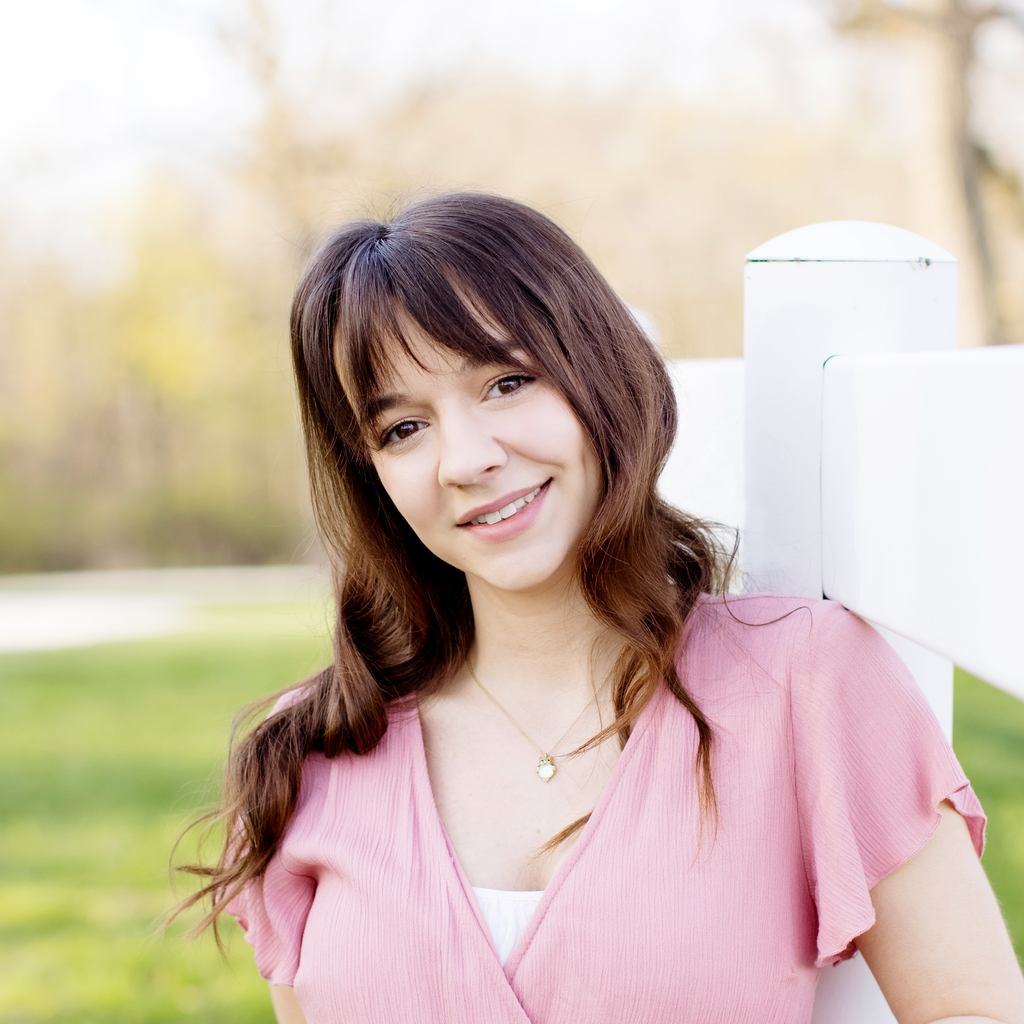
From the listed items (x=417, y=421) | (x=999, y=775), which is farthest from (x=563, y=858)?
(x=999, y=775)

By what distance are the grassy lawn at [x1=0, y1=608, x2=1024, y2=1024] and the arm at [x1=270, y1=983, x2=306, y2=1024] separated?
26 centimetres

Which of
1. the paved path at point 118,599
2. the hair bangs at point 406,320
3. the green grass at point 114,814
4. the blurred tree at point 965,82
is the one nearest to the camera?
Result: the hair bangs at point 406,320

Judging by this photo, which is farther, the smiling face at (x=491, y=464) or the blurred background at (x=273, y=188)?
the blurred background at (x=273, y=188)

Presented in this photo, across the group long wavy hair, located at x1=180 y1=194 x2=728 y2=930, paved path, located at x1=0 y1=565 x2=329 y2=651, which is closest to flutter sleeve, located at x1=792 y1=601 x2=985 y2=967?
long wavy hair, located at x1=180 y1=194 x2=728 y2=930

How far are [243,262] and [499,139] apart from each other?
3975 millimetres

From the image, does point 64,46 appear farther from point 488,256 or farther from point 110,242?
point 488,256

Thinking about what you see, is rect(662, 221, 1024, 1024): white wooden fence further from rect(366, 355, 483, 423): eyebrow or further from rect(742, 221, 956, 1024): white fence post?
rect(366, 355, 483, 423): eyebrow

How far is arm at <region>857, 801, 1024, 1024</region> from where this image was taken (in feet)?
3.82

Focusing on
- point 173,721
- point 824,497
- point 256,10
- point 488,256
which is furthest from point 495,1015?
point 256,10

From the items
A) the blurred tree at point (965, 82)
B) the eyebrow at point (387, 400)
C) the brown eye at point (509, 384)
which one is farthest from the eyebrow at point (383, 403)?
the blurred tree at point (965, 82)

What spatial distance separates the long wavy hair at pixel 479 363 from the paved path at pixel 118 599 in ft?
22.0

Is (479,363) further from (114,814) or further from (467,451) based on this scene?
(114,814)

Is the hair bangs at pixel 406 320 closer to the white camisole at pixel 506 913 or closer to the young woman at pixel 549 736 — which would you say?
the young woman at pixel 549 736

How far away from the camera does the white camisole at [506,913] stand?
1.37 meters
